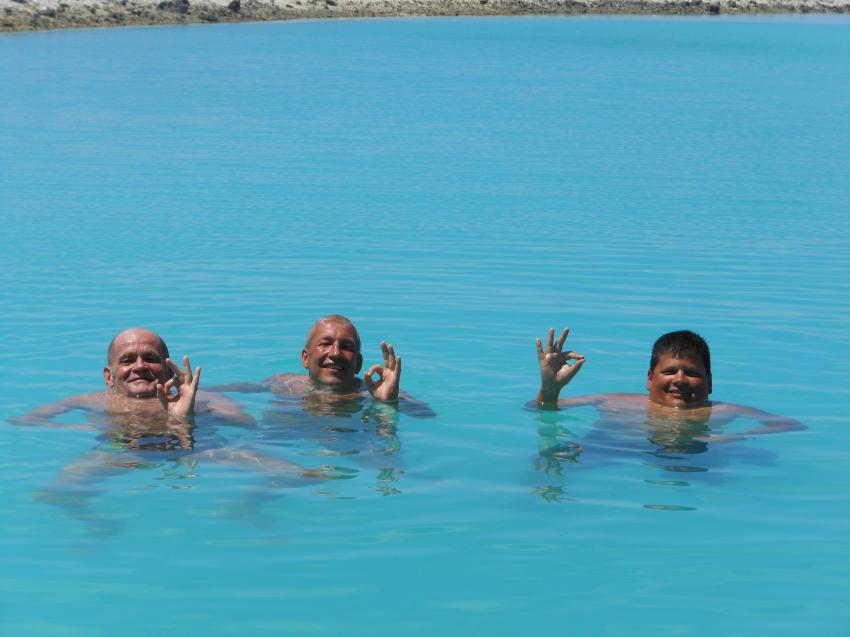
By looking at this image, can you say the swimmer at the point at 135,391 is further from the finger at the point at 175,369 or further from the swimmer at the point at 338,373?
the swimmer at the point at 338,373

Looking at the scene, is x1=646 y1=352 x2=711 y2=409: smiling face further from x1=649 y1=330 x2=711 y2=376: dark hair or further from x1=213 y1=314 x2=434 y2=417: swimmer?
x1=213 y1=314 x2=434 y2=417: swimmer

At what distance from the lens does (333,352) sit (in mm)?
7633

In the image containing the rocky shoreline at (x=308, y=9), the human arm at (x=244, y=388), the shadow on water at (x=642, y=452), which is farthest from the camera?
the rocky shoreline at (x=308, y=9)

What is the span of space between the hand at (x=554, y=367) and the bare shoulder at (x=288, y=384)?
1.53 m

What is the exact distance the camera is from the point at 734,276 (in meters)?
11.4

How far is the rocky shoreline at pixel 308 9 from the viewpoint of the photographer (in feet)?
133

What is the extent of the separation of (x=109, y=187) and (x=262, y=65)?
1602cm

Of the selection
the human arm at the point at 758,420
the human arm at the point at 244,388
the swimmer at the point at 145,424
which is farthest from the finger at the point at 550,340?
the human arm at the point at 244,388

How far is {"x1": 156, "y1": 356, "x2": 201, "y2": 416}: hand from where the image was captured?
6773 millimetres

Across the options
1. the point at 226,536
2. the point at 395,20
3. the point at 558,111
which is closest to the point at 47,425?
the point at 226,536

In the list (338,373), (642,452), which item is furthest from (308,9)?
(642,452)

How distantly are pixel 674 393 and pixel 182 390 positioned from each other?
2796 mm

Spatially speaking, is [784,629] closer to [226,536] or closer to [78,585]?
[226,536]

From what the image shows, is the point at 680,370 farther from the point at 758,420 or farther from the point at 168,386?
the point at 168,386
